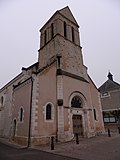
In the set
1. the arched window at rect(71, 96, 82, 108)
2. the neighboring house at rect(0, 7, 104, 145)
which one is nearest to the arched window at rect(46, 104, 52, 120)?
the neighboring house at rect(0, 7, 104, 145)

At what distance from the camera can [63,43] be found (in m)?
16.8

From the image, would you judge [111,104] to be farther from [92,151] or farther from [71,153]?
[71,153]

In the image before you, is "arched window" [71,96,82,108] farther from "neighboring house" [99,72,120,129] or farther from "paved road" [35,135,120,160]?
"neighboring house" [99,72,120,129]

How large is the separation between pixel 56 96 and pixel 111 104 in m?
17.3

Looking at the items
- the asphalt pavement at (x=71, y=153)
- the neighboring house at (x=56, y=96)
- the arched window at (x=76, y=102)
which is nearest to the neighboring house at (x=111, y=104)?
the neighboring house at (x=56, y=96)

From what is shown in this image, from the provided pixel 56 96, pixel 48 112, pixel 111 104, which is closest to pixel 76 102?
pixel 56 96

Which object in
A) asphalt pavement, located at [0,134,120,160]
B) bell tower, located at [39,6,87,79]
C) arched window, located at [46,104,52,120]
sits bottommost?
asphalt pavement, located at [0,134,120,160]

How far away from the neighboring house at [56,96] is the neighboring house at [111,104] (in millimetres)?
8474

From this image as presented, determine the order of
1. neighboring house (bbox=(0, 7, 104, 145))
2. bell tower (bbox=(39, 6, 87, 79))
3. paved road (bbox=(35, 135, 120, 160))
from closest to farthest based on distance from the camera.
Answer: paved road (bbox=(35, 135, 120, 160)), neighboring house (bbox=(0, 7, 104, 145)), bell tower (bbox=(39, 6, 87, 79))

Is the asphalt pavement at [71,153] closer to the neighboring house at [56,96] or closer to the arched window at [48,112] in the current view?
the neighboring house at [56,96]

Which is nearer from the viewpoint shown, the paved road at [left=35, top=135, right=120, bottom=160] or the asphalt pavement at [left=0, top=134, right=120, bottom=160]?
the paved road at [left=35, top=135, right=120, bottom=160]

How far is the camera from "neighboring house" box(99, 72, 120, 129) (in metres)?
24.4

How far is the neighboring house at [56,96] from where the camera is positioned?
460 inches

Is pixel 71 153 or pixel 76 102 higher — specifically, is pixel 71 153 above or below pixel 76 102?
below
